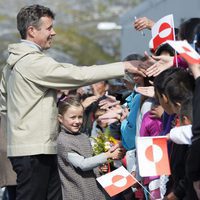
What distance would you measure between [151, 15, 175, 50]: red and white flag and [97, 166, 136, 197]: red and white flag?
98 cm

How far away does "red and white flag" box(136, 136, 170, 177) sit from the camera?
15.6ft

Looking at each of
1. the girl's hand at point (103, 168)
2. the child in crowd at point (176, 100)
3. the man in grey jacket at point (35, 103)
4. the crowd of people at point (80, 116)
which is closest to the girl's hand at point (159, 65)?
the crowd of people at point (80, 116)

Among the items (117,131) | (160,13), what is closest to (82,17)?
(160,13)

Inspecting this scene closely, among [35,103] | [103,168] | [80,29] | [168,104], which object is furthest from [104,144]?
[80,29]

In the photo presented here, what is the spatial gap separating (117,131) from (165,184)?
1.93 meters

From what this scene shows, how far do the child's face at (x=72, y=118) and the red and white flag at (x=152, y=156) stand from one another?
7.65 ft

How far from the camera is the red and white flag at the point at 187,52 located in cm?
459

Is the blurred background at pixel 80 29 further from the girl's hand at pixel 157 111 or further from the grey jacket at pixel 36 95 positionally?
the girl's hand at pixel 157 111

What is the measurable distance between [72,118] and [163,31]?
163cm

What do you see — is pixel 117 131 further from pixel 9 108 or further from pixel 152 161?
pixel 152 161

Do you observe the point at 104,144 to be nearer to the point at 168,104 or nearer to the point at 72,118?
the point at 72,118

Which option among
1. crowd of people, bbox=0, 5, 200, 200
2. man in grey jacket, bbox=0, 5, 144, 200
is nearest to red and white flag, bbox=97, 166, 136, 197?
crowd of people, bbox=0, 5, 200, 200

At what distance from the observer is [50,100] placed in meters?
6.07

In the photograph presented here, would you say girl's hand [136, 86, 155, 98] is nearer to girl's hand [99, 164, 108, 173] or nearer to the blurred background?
girl's hand [99, 164, 108, 173]
